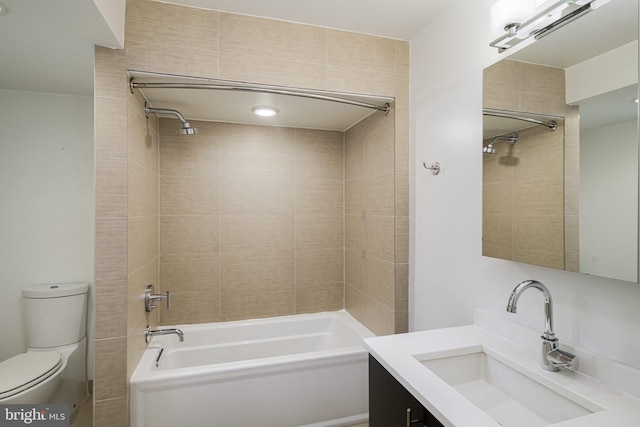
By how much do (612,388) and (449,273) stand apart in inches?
31.7

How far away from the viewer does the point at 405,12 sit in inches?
70.7

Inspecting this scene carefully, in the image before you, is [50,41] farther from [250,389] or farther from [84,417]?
[84,417]

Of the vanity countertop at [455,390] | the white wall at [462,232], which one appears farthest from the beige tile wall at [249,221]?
the vanity countertop at [455,390]

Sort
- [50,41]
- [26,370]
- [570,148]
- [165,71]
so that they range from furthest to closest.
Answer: [26,370]
[165,71]
[50,41]
[570,148]

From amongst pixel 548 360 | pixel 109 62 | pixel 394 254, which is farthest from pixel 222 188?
pixel 548 360

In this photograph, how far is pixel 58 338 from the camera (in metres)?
2.29

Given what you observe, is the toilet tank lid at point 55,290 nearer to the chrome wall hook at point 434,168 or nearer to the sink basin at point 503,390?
the sink basin at point 503,390

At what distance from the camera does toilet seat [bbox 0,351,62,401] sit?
69.9 inches

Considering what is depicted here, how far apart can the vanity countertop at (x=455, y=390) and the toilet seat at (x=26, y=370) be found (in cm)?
201

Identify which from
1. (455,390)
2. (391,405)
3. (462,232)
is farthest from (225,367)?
(462,232)

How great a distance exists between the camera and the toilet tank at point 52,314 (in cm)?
226

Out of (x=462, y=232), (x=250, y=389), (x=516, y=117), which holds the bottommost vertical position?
(x=250, y=389)

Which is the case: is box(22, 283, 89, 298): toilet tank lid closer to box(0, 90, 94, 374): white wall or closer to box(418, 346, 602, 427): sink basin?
box(0, 90, 94, 374): white wall

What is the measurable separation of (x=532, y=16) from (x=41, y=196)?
3182mm
